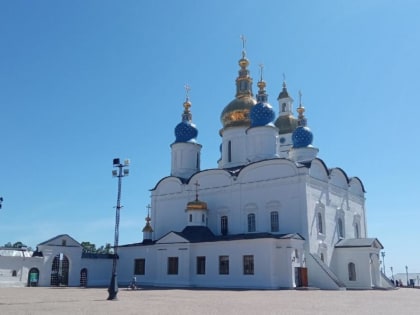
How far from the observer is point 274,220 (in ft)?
90.9

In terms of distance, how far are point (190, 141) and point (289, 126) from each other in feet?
31.9

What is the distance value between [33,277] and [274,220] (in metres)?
15.8

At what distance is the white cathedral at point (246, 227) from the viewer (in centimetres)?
2517

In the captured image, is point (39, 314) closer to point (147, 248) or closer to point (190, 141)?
point (147, 248)

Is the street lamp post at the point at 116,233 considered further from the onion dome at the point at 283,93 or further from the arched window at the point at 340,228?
the onion dome at the point at 283,93

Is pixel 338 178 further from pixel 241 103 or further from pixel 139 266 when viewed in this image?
pixel 139 266

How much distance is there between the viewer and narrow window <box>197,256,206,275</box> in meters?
27.0

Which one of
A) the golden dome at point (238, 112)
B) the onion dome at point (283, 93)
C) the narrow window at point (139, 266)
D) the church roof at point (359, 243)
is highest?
the onion dome at point (283, 93)

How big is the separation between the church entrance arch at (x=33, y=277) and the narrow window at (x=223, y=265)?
39.3ft

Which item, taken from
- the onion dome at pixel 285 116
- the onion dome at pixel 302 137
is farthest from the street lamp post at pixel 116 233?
the onion dome at pixel 285 116

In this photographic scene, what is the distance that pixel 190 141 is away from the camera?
3531 centimetres

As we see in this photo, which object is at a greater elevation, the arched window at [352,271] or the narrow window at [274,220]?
the narrow window at [274,220]

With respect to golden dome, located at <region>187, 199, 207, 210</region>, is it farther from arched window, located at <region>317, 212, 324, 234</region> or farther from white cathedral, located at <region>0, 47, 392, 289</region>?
arched window, located at <region>317, 212, 324, 234</region>

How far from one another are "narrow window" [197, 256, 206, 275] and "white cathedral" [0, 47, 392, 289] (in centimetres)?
6
